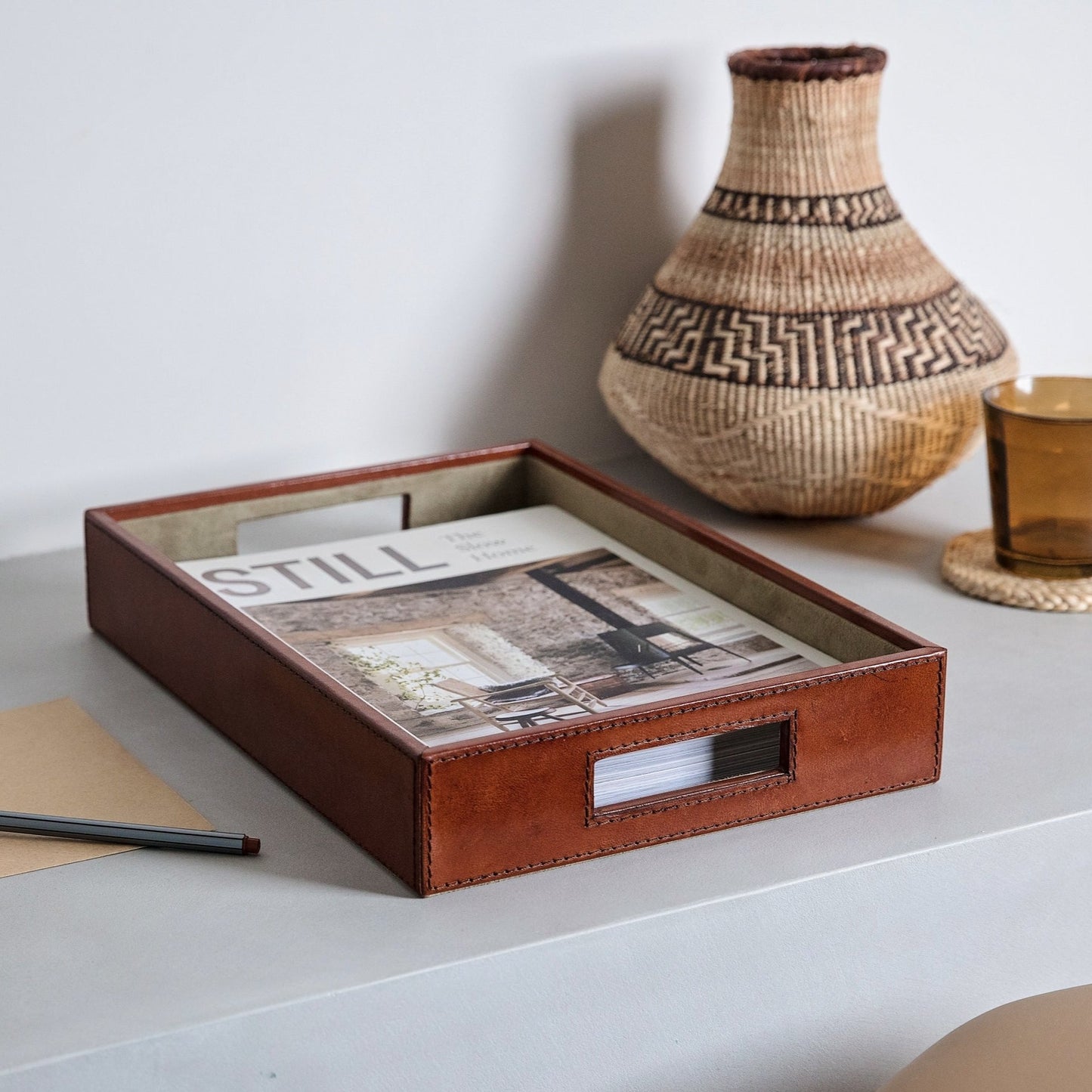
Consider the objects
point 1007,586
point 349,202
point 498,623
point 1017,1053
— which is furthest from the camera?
point 349,202

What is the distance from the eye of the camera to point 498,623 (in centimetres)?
83

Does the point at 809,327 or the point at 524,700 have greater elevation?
the point at 809,327

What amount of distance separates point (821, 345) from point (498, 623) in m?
0.29

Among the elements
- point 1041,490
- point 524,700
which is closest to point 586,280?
point 1041,490

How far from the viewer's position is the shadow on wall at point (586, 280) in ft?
3.68

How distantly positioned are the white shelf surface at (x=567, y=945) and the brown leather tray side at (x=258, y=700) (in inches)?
0.5

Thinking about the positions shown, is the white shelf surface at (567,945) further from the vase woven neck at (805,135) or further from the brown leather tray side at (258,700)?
the vase woven neck at (805,135)

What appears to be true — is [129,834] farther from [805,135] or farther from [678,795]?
[805,135]

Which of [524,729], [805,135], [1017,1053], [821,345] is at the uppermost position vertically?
[805,135]

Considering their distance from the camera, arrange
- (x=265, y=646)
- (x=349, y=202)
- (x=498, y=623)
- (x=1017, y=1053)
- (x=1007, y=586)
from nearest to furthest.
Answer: (x=1017, y=1053)
(x=265, y=646)
(x=498, y=623)
(x=1007, y=586)
(x=349, y=202)

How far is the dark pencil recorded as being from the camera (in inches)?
26.0

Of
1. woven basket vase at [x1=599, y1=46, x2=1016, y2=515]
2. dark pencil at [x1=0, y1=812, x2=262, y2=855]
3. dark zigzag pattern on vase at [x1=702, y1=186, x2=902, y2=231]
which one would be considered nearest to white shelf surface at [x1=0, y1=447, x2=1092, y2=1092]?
dark pencil at [x1=0, y1=812, x2=262, y2=855]

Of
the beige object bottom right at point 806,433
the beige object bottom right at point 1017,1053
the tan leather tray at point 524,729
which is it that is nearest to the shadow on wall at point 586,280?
the beige object bottom right at point 806,433

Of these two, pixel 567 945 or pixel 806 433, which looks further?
pixel 806 433
